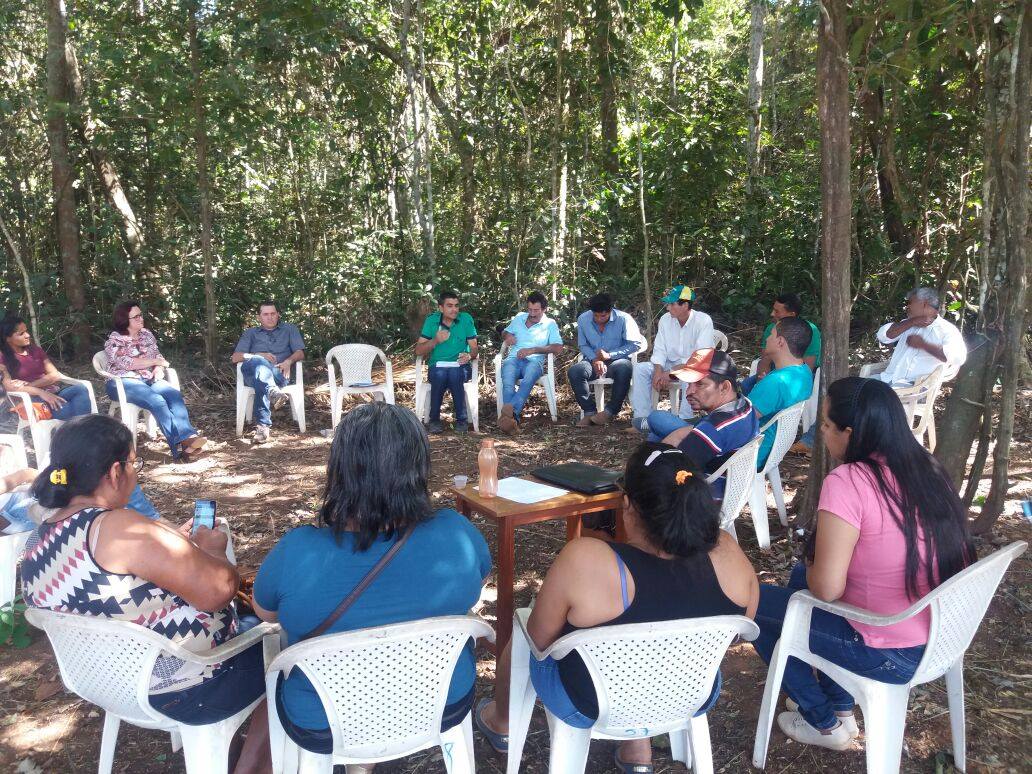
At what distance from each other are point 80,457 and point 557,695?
1370mm

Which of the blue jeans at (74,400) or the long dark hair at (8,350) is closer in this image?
the long dark hair at (8,350)

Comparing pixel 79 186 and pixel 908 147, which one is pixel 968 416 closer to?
pixel 908 147

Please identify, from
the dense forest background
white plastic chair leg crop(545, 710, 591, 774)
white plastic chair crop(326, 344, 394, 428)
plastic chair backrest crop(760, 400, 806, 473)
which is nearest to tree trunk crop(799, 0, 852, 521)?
plastic chair backrest crop(760, 400, 806, 473)

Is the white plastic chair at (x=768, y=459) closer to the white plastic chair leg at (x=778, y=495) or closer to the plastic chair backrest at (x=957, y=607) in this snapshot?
the white plastic chair leg at (x=778, y=495)

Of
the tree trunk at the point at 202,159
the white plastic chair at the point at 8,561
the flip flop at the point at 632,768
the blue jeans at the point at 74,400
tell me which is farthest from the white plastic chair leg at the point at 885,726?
the tree trunk at the point at 202,159

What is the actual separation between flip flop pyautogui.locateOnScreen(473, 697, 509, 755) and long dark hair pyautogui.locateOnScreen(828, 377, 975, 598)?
1.28 meters

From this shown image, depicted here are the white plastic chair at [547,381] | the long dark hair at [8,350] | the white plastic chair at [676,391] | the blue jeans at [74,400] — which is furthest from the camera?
the white plastic chair at [547,381]

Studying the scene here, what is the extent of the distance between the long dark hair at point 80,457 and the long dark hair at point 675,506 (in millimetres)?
1379

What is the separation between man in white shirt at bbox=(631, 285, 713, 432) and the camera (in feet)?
20.0

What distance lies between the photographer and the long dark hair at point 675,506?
6.06ft

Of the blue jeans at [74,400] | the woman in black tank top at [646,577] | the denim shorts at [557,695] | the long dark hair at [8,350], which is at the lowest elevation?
the denim shorts at [557,695]

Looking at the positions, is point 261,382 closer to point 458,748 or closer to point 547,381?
point 547,381

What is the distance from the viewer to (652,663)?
1.77 metres

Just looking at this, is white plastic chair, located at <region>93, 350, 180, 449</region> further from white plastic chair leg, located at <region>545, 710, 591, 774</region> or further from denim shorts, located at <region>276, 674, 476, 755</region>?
white plastic chair leg, located at <region>545, 710, 591, 774</region>
